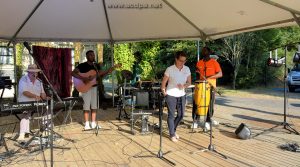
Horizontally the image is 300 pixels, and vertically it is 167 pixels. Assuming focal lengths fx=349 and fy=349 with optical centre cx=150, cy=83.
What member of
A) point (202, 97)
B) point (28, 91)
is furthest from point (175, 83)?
point (28, 91)

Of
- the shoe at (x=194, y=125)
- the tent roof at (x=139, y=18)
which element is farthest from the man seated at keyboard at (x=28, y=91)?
the shoe at (x=194, y=125)

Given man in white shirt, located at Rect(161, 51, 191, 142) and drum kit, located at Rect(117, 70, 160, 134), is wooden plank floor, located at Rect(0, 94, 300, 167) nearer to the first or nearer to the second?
man in white shirt, located at Rect(161, 51, 191, 142)

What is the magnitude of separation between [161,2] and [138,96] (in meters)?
3.57

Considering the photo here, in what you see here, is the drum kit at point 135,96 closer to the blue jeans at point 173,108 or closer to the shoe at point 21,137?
the blue jeans at point 173,108

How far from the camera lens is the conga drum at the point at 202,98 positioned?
6691mm

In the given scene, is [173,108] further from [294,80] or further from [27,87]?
[294,80]

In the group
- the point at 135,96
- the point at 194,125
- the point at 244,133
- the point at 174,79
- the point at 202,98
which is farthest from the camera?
the point at 135,96

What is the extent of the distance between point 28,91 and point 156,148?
2.55 metres

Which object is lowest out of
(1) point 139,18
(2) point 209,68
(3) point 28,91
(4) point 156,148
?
(4) point 156,148

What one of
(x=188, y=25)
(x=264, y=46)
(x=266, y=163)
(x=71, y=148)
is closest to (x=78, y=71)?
(x=71, y=148)

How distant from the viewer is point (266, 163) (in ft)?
16.0

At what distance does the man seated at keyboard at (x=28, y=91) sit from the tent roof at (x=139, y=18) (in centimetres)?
149

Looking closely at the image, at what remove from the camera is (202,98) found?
6727mm

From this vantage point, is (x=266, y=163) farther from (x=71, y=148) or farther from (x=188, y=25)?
(x=188, y=25)
